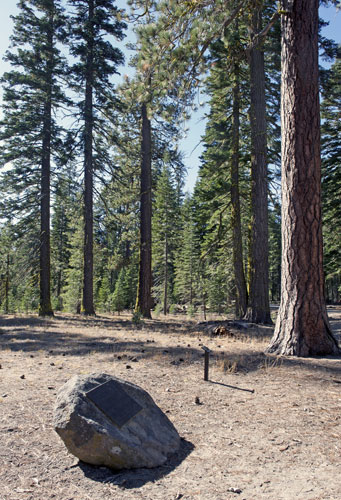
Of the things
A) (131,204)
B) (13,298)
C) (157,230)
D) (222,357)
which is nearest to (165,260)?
(157,230)

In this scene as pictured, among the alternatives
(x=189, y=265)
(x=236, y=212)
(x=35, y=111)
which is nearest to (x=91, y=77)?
(x=35, y=111)

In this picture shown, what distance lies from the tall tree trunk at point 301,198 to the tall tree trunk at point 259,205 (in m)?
5.53

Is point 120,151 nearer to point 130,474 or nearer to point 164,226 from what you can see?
point 164,226

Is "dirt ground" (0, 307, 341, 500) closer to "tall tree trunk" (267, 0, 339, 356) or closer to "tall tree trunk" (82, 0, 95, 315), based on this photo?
"tall tree trunk" (267, 0, 339, 356)

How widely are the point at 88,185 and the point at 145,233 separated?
3.92 m

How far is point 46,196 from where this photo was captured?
18312 mm

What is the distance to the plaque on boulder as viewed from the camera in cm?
345

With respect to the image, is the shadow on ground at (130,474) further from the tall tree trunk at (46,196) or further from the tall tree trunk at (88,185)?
the tall tree trunk at (46,196)

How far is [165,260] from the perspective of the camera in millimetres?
29609

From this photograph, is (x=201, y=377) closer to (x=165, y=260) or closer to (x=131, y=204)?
(x=131, y=204)

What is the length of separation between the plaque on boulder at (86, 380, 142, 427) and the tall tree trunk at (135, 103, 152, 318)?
13476 mm

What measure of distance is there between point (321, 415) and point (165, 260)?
83.9ft

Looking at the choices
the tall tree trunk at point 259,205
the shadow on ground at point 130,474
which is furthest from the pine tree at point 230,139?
the shadow on ground at point 130,474

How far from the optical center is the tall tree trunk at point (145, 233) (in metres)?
→ 17.3
